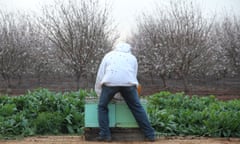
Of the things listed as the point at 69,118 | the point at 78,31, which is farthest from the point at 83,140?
the point at 78,31

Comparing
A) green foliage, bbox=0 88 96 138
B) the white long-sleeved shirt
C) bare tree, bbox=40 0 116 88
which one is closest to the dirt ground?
green foliage, bbox=0 88 96 138

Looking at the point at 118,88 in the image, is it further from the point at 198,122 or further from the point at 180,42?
the point at 180,42

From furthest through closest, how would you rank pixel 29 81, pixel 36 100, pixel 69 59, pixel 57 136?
pixel 29 81 < pixel 69 59 < pixel 36 100 < pixel 57 136

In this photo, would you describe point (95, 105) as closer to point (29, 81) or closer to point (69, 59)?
point (69, 59)

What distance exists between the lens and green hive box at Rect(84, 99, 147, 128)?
537 centimetres

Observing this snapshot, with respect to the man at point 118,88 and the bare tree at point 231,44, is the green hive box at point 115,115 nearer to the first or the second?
the man at point 118,88

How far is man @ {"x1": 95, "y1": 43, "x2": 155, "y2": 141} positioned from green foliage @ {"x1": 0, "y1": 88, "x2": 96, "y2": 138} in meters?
1.20

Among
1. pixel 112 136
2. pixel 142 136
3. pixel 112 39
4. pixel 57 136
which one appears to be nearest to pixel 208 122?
pixel 142 136

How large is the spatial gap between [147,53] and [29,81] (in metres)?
8.80

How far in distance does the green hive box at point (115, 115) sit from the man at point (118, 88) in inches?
5.9

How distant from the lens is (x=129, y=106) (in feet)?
17.3

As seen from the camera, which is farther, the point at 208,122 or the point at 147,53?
the point at 147,53

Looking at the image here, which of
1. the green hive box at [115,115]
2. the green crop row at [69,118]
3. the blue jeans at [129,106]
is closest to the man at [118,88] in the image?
the blue jeans at [129,106]

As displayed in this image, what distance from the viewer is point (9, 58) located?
1869 cm
